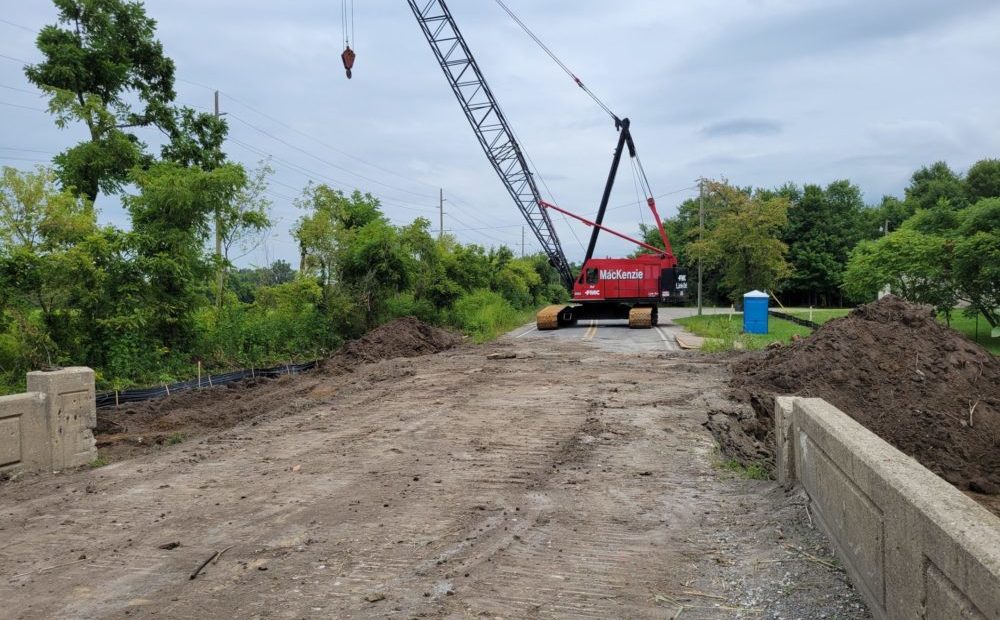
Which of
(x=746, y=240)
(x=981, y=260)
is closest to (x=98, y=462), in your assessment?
(x=981, y=260)

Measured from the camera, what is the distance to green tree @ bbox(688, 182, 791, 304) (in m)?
40.3

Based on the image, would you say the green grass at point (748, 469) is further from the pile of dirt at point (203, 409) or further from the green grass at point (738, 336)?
the green grass at point (738, 336)

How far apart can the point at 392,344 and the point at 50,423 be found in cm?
1229

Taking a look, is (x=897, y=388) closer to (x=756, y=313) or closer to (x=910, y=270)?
(x=910, y=270)

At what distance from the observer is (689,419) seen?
1070cm

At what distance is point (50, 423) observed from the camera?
882 cm

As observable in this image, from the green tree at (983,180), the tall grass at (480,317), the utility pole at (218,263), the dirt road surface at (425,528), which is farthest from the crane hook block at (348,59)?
the green tree at (983,180)

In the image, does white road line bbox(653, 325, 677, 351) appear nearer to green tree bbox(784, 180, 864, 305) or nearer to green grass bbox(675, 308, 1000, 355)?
green grass bbox(675, 308, 1000, 355)

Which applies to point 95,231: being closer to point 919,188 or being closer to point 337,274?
point 337,274

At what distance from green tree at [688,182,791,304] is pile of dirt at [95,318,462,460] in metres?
27.3

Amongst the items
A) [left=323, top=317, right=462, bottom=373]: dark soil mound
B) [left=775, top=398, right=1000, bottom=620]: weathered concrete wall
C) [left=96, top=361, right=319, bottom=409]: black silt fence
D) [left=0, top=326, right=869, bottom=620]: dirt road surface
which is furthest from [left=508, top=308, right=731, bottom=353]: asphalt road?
[left=775, top=398, right=1000, bottom=620]: weathered concrete wall

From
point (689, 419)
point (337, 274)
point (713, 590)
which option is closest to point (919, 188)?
point (337, 274)

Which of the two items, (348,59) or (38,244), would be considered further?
(348,59)

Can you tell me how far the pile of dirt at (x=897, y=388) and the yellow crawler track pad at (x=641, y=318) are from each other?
1662cm
